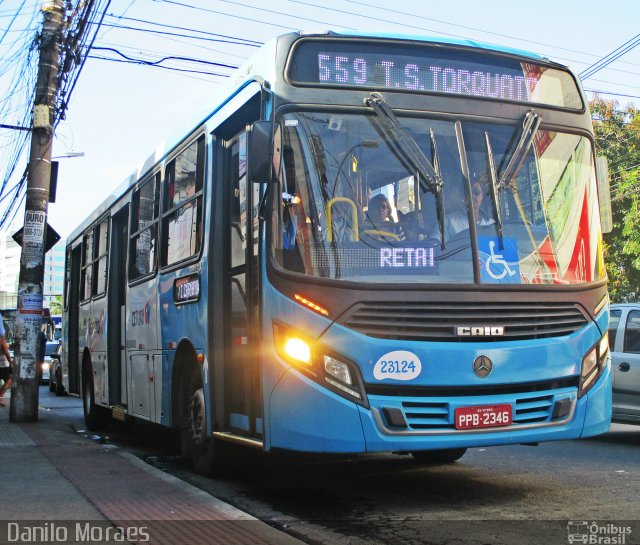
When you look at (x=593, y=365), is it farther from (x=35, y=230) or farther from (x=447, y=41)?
(x=35, y=230)

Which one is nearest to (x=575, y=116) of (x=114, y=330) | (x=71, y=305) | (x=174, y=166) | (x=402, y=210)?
(x=402, y=210)

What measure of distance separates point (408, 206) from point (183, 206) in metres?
2.92

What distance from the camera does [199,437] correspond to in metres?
7.84

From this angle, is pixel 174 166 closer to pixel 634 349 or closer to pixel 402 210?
pixel 402 210

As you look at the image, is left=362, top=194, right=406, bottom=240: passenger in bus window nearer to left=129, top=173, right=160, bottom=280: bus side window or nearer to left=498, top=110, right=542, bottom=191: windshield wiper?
left=498, top=110, right=542, bottom=191: windshield wiper

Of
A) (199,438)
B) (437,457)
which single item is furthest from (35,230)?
(437,457)

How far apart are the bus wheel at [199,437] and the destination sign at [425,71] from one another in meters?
3.03

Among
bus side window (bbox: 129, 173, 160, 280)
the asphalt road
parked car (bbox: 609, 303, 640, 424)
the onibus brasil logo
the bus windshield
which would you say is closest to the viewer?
the onibus brasil logo

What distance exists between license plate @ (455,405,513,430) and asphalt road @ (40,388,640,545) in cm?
63

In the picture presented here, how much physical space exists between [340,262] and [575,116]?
7.79 ft

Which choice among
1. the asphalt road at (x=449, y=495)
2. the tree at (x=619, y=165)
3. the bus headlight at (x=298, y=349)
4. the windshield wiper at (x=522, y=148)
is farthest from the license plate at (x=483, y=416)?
the tree at (x=619, y=165)

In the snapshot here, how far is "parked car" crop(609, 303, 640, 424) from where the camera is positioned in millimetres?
10125

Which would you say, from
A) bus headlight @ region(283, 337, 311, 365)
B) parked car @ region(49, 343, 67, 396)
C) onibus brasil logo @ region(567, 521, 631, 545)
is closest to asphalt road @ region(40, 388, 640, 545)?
onibus brasil logo @ region(567, 521, 631, 545)

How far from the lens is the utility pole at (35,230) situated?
44.2 ft
